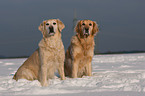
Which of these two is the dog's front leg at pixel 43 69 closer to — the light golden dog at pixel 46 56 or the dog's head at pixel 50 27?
the light golden dog at pixel 46 56

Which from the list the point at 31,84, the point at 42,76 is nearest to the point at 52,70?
the point at 42,76

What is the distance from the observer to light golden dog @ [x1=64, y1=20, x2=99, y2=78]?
5719 mm

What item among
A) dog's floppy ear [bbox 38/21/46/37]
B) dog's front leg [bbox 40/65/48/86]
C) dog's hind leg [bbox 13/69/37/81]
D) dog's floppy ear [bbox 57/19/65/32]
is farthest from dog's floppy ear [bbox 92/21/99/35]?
dog's hind leg [bbox 13/69/37/81]

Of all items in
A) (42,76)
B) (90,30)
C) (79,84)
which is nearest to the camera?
(79,84)

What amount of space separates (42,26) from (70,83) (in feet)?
5.49

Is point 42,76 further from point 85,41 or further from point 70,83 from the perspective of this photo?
point 85,41

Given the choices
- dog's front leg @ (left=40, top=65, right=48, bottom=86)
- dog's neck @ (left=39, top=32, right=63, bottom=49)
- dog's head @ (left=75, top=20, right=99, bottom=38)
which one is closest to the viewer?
dog's front leg @ (left=40, top=65, right=48, bottom=86)

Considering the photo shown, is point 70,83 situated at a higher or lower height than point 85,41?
lower

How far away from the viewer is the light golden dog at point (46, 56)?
→ 196 inches

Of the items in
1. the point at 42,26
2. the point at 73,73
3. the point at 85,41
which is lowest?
the point at 73,73

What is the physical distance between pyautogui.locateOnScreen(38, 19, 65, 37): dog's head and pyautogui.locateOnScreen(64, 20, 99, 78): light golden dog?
0.83 m

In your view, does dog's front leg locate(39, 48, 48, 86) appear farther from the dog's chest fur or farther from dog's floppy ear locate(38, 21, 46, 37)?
dog's floppy ear locate(38, 21, 46, 37)

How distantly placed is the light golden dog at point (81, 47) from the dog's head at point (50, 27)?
83 centimetres

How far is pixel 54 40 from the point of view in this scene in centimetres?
511
